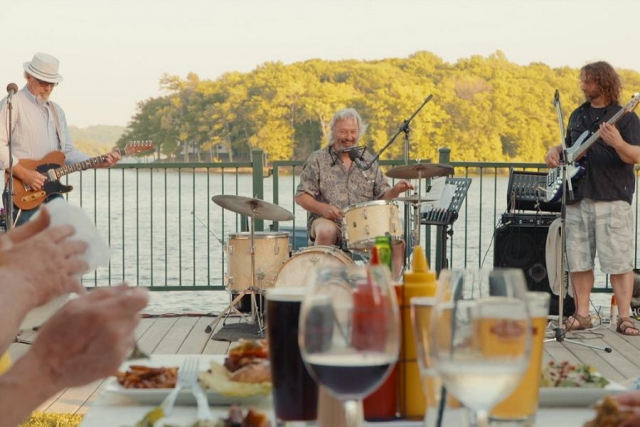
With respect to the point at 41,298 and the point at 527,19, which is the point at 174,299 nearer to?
the point at 41,298

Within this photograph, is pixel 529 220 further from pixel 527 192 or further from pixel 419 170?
pixel 419 170

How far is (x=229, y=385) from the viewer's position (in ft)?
5.03

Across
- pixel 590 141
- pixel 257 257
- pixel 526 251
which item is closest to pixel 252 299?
pixel 257 257

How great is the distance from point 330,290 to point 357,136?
5.66 meters

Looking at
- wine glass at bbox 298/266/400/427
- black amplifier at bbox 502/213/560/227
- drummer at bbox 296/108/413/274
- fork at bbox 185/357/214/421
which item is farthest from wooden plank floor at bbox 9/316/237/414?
wine glass at bbox 298/266/400/427

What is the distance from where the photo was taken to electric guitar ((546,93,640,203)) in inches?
227

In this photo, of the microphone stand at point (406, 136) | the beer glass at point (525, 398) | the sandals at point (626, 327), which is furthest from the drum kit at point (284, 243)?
the beer glass at point (525, 398)

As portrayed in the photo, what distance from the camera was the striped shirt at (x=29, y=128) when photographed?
19.9 feet

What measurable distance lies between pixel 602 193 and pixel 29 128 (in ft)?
12.1

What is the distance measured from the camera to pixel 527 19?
38469 mm

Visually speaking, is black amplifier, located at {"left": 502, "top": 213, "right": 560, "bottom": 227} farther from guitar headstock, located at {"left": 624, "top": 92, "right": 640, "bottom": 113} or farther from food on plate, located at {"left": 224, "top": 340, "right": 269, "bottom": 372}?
food on plate, located at {"left": 224, "top": 340, "right": 269, "bottom": 372}

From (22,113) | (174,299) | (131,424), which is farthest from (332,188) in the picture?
(131,424)

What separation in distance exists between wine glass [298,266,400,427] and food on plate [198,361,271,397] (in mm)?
431

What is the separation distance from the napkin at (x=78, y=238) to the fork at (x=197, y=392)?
1.00 feet
